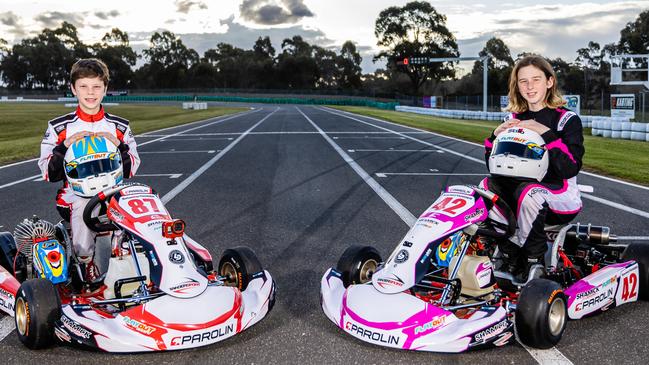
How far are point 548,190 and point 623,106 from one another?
24343 millimetres

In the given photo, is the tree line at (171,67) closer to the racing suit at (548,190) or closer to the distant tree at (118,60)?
the distant tree at (118,60)

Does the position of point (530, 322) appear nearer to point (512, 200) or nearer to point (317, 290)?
point (512, 200)

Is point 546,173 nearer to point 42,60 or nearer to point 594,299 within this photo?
point 594,299

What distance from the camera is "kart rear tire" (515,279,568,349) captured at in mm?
3342

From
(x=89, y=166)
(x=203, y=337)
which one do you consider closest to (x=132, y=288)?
(x=203, y=337)

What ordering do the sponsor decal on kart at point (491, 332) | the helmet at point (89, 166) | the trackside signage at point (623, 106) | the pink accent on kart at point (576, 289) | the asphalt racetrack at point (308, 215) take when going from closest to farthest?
the sponsor decal on kart at point (491, 332) → the asphalt racetrack at point (308, 215) → the pink accent on kart at point (576, 289) → the helmet at point (89, 166) → the trackside signage at point (623, 106)

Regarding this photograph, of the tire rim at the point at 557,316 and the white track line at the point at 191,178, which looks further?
the white track line at the point at 191,178

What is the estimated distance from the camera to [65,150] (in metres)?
4.28

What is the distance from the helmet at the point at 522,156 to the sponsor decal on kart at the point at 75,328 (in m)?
2.97

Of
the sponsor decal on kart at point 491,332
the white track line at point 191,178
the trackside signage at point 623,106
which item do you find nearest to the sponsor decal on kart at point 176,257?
the sponsor decal on kart at point 491,332

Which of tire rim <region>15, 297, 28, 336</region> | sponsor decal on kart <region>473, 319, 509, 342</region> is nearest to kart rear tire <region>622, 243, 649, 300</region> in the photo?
sponsor decal on kart <region>473, 319, 509, 342</region>

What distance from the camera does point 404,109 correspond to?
5850cm

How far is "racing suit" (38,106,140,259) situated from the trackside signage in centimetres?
2488

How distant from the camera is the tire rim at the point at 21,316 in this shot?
346 cm
